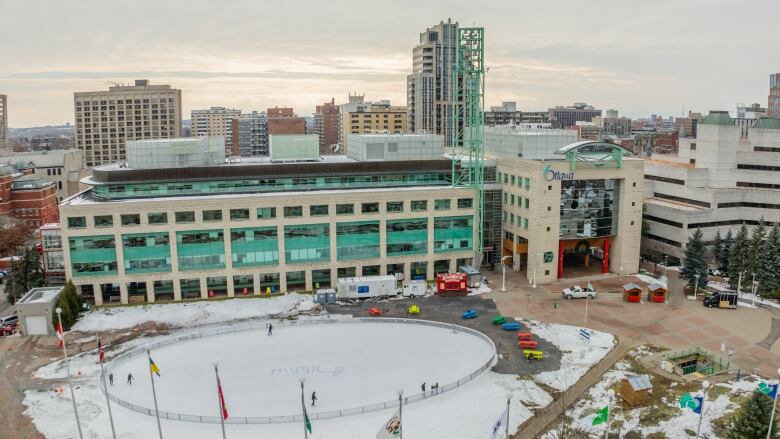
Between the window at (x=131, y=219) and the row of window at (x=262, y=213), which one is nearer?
the row of window at (x=262, y=213)

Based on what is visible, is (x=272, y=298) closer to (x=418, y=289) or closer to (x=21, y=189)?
(x=418, y=289)

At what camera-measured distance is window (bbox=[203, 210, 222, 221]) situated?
74.8 meters

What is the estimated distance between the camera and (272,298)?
7412 centimetres

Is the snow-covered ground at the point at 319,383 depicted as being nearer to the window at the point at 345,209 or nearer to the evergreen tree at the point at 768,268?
the window at the point at 345,209

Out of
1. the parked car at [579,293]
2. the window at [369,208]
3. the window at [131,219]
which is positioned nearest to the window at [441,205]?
the window at [369,208]

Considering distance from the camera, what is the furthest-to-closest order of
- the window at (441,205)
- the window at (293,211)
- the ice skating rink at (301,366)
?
1. the window at (441,205)
2. the window at (293,211)
3. the ice skating rink at (301,366)

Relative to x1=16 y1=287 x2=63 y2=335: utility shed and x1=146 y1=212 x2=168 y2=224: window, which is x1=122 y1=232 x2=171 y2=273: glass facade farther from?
x1=16 y1=287 x2=63 y2=335: utility shed

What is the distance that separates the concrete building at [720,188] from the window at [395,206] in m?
40.4

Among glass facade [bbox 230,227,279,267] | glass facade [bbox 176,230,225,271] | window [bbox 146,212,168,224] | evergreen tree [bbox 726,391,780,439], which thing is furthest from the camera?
glass facade [bbox 230,227,279,267]

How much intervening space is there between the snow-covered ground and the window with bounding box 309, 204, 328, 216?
59.4ft

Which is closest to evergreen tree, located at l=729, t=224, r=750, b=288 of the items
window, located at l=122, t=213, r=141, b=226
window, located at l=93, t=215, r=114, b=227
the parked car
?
the parked car

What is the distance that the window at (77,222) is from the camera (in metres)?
72.0

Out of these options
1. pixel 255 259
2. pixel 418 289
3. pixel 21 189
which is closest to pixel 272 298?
pixel 255 259

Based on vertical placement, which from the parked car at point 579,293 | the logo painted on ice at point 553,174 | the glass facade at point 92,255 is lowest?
the parked car at point 579,293
